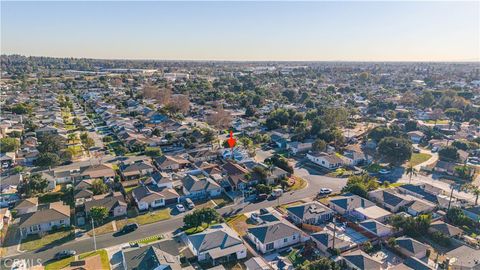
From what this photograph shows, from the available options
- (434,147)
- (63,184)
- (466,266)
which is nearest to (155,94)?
(63,184)

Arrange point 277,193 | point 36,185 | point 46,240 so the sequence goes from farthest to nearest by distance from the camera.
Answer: point 277,193
point 36,185
point 46,240

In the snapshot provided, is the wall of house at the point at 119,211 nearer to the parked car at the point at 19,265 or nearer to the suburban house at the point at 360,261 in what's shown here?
the parked car at the point at 19,265

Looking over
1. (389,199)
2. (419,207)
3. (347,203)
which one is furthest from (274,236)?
(419,207)

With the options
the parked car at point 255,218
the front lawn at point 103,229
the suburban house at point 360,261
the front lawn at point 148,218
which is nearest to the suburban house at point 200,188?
the front lawn at point 148,218

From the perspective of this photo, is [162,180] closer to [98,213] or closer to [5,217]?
[98,213]

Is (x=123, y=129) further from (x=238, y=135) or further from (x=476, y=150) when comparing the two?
(x=476, y=150)

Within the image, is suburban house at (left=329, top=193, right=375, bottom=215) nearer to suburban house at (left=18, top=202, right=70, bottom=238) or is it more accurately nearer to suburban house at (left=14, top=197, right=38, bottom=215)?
suburban house at (left=18, top=202, right=70, bottom=238)
